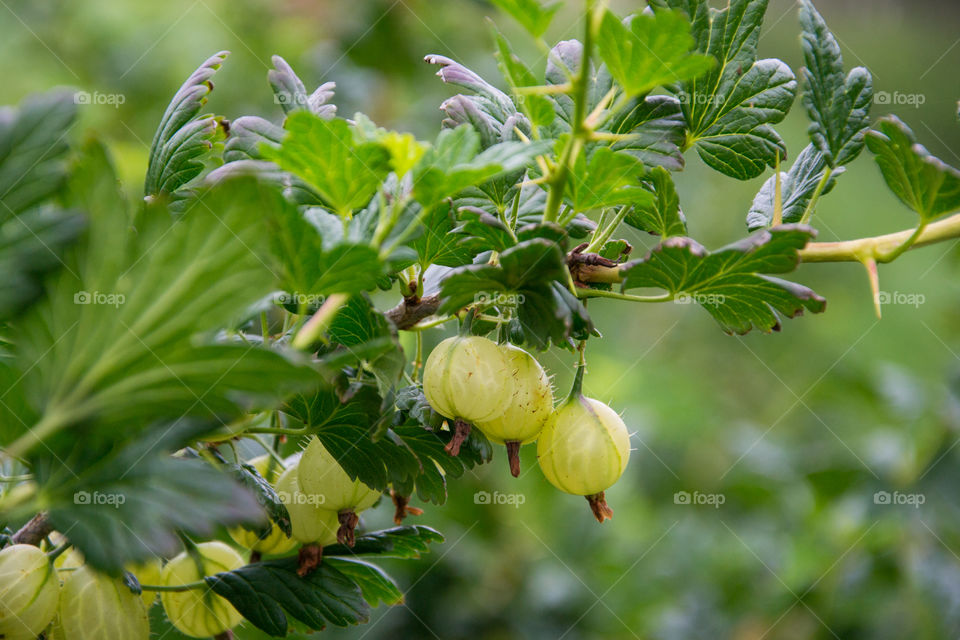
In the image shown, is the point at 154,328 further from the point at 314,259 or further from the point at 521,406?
the point at 521,406

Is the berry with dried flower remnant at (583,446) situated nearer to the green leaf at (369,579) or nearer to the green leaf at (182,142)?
the green leaf at (369,579)

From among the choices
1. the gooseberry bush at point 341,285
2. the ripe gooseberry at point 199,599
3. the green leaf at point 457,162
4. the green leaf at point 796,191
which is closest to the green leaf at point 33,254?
the gooseberry bush at point 341,285

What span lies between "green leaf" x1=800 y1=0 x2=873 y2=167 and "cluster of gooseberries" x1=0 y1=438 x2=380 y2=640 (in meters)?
0.34

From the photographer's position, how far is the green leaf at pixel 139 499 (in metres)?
0.27

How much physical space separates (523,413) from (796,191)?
23cm

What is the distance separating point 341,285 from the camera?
33 centimetres

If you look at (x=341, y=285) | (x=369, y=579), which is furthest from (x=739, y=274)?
(x=369, y=579)

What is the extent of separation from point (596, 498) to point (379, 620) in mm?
688

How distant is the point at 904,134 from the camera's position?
0.39 m

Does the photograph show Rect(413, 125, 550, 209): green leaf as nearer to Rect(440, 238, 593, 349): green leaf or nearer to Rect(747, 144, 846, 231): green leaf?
Rect(440, 238, 593, 349): green leaf

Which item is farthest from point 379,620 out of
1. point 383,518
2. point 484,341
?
point 484,341

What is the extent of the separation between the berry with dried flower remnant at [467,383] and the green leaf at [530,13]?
0.17 meters

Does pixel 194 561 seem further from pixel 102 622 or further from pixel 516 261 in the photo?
pixel 516 261

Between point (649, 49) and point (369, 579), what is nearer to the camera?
point (649, 49)
